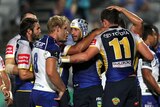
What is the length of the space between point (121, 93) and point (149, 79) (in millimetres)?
1076

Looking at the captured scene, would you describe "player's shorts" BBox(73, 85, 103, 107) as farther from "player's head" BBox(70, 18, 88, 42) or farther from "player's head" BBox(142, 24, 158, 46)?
"player's head" BBox(142, 24, 158, 46)

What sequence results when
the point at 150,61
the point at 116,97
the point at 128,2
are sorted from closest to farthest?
the point at 116,97 < the point at 150,61 < the point at 128,2

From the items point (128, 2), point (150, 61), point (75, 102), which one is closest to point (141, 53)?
point (150, 61)

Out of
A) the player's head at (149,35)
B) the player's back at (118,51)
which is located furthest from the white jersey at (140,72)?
the player's back at (118,51)

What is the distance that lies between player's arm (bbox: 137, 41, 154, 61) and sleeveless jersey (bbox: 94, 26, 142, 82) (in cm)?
17

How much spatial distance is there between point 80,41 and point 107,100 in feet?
3.26

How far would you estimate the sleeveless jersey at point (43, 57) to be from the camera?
33.5ft

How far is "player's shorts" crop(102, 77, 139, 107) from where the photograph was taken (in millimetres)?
10453

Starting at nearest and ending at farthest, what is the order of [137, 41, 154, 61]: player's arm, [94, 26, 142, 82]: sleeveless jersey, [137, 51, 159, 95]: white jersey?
[94, 26, 142, 82]: sleeveless jersey < [137, 41, 154, 61]: player's arm < [137, 51, 159, 95]: white jersey

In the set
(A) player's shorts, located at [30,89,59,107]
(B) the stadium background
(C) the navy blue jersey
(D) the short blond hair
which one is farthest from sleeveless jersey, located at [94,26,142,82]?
(B) the stadium background

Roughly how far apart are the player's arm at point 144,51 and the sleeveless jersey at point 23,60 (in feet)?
5.66

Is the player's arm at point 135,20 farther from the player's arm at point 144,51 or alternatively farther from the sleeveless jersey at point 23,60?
the sleeveless jersey at point 23,60

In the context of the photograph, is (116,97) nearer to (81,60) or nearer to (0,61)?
(81,60)

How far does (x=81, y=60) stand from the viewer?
10.5 meters
